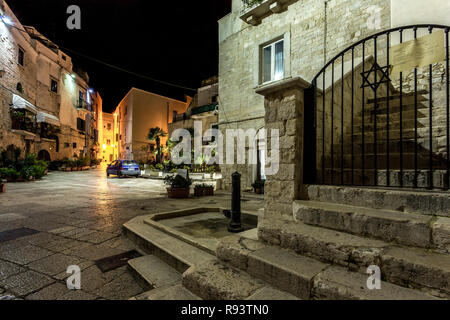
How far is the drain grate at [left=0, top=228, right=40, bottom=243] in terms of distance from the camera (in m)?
3.53

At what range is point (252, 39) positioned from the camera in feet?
30.1

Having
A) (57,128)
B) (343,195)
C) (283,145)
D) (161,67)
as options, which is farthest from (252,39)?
(57,128)

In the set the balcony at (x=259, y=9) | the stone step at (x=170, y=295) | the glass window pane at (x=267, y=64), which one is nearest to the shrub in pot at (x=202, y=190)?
the glass window pane at (x=267, y=64)

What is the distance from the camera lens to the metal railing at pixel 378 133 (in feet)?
7.84

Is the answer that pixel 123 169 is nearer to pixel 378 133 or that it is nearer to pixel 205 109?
pixel 205 109

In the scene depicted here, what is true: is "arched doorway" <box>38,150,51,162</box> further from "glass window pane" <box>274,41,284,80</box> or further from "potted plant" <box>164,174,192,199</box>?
"glass window pane" <box>274,41,284,80</box>

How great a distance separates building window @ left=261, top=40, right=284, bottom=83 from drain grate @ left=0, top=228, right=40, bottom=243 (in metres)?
8.75

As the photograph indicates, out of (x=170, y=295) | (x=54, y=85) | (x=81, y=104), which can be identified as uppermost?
(x=54, y=85)

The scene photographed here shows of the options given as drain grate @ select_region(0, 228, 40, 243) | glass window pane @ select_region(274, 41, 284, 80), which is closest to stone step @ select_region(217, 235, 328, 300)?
drain grate @ select_region(0, 228, 40, 243)

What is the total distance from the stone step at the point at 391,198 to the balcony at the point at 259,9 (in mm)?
8092

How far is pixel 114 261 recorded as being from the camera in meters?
2.89

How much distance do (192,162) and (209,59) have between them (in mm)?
11320

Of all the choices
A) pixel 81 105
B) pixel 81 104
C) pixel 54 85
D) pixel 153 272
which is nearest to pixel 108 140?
pixel 81 104

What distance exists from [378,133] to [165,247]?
422cm
